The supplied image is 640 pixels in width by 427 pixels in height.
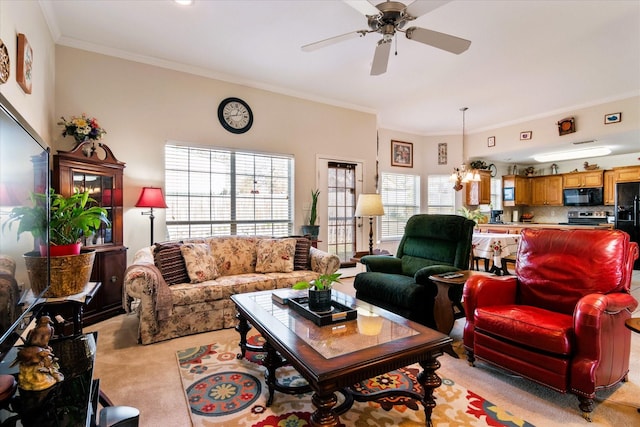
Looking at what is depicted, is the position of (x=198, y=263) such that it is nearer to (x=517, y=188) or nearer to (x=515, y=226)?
(x=515, y=226)

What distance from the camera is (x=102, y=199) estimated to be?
337 centimetres

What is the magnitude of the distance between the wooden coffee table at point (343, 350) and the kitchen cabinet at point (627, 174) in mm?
7615

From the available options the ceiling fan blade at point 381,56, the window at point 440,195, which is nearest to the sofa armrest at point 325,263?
the ceiling fan blade at point 381,56

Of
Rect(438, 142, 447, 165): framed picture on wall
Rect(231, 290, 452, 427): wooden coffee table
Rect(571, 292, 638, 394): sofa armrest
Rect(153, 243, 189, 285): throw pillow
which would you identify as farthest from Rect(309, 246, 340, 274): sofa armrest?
Rect(438, 142, 447, 165): framed picture on wall

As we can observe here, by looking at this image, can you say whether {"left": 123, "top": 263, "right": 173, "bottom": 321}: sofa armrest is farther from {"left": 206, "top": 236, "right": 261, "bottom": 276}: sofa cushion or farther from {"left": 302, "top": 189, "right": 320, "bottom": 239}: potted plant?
{"left": 302, "top": 189, "right": 320, "bottom": 239}: potted plant

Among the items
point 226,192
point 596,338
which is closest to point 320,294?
point 596,338

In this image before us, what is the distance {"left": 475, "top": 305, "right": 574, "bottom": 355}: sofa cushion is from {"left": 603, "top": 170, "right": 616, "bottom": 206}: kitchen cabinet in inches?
267

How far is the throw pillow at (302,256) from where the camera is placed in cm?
387

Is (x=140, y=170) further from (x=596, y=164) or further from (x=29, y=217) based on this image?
(x=596, y=164)

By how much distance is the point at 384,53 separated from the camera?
8.99 ft

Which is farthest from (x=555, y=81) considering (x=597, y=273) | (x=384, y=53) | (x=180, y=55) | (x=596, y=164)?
(x=180, y=55)

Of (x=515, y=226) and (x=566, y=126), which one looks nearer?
(x=566, y=126)

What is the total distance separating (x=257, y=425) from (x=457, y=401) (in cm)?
119

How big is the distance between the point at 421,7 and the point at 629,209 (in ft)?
23.2
